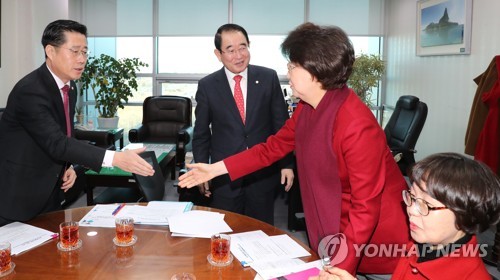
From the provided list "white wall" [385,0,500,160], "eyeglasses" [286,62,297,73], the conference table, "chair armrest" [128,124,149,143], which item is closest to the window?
"white wall" [385,0,500,160]

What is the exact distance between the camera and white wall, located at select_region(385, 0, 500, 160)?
14.1 feet

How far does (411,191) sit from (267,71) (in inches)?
63.8

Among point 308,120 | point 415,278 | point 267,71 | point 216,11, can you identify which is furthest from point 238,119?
point 216,11

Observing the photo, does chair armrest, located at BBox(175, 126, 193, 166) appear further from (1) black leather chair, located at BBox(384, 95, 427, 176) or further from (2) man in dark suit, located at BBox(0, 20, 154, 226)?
(2) man in dark suit, located at BBox(0, 20, 154, 226)

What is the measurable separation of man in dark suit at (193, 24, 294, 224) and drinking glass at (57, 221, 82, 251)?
115 cm

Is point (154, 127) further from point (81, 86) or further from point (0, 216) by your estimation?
point (0, 216)

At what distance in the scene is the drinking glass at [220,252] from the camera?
155 centimetres

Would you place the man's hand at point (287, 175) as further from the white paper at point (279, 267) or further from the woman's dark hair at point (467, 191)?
the woman's dark hair at point (467, 191)

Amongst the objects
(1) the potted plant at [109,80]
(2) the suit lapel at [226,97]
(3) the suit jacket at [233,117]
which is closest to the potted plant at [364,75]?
(1) the potted plant at [109,80]

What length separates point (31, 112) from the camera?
A: 6.43ft

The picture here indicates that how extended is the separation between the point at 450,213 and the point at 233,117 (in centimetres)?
166

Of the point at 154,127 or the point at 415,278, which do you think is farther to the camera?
the point at 154,127

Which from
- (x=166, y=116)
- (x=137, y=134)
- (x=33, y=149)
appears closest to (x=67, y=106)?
(x=33, y=149)

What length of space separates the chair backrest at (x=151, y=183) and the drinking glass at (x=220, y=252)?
104 cm
